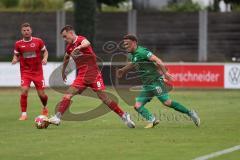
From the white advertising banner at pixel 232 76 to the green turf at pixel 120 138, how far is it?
1136 centimetres

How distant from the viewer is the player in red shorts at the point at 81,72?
17.4 m

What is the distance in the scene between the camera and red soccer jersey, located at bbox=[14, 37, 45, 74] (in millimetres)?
20609

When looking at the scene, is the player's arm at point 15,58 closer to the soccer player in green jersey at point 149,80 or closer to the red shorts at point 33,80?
the red shorts at point 33,80

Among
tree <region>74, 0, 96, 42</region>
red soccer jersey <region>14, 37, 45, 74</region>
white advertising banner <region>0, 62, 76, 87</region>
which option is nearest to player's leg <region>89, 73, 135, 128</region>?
red soccer jersey <region>14, 37, 45, 74</region>

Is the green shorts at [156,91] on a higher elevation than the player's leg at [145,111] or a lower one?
higher

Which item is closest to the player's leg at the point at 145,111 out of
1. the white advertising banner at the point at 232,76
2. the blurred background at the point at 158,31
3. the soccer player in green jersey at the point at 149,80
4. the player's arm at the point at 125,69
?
the soccer player in green jersey at the point at 149,80

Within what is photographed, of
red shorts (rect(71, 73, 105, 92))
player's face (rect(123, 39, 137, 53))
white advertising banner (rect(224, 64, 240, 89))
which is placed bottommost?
white advertising banner (rect(224, 64, 240, 89))

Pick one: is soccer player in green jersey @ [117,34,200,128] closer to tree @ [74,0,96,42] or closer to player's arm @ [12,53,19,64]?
player's arm @ [12,53,19,64]

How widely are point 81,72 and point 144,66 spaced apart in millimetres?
1295

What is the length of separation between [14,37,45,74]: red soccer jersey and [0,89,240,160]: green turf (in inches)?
48.8

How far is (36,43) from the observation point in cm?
2062

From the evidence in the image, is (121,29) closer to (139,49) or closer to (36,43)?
(36,43)

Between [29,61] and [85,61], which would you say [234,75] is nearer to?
[29,61]

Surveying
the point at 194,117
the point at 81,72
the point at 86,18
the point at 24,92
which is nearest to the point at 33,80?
the point at 24,92
